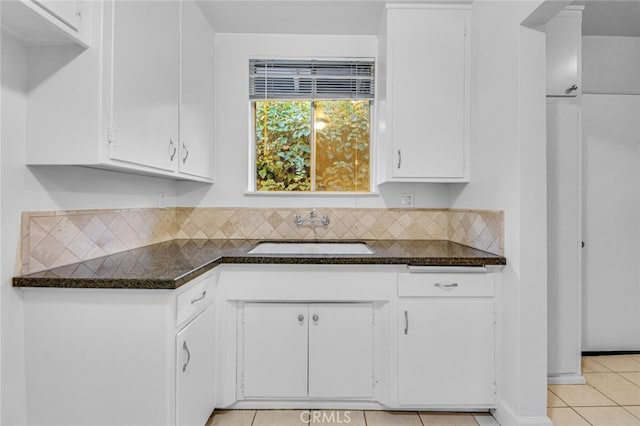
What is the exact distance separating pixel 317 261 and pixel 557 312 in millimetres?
1616

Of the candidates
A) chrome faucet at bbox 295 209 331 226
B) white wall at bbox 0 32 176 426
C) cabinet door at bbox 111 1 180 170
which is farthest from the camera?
chrome faucet at bbox 295 209 331 226

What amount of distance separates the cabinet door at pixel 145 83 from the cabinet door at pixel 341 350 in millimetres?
1161

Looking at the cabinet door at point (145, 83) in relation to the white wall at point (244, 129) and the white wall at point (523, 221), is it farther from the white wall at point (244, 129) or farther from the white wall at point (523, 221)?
the white wall at point (523, 221)

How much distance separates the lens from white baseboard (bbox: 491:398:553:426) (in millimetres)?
1729

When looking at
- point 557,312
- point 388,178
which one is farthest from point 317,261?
point 557,312

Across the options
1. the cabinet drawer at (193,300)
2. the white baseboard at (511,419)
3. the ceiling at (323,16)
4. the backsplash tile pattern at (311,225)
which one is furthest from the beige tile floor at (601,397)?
the ceiling at (323,16)

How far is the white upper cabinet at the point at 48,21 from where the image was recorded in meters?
1.11

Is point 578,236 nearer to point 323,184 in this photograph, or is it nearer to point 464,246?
point 464,246

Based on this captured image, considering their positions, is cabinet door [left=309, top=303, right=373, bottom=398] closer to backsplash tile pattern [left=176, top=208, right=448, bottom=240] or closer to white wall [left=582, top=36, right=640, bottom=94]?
backsplash tile pattern [left=176, top=208, right=448, bottom=240]

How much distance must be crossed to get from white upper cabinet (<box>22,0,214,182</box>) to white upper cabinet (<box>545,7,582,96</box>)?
7.38ft

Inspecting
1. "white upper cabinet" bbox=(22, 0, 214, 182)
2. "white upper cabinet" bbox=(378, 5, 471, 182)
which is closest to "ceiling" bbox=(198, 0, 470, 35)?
"white upper cabinet" bbox=(378, 5, 471, 182)

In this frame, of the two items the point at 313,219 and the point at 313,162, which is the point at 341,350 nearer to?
the point at 313,219

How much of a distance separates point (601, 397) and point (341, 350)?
1624 millimetres

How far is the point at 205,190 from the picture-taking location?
2.62 meters
